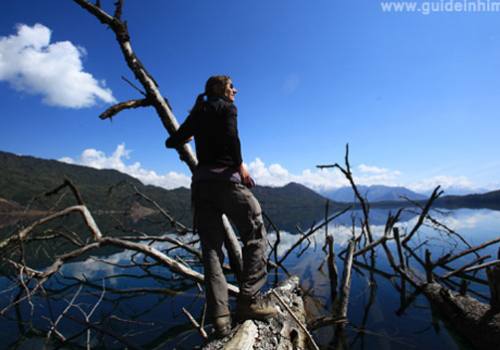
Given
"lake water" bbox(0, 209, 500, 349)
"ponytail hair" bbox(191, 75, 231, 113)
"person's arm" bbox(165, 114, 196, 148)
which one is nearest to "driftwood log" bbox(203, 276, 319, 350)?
"lake water" bbox(0, 209, 500, 349)

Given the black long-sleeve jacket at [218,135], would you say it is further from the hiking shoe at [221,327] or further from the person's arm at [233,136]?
the hiking shoe at [221,327]

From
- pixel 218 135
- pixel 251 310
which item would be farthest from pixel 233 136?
pixel 251 310

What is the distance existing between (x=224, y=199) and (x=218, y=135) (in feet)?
2.51

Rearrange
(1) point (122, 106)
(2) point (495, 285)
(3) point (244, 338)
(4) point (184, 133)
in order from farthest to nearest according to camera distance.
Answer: (1) point (122, 106) → (2) point (495, 285) → (4) point (184, 133) → (3) point (244, 338)

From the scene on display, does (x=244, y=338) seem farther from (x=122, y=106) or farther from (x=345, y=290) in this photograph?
(x=122, y=106)

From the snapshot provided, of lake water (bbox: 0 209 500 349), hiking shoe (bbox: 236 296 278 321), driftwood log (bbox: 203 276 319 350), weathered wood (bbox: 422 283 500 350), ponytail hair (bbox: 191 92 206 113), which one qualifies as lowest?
lake water (bbox: 0 209 500 349)

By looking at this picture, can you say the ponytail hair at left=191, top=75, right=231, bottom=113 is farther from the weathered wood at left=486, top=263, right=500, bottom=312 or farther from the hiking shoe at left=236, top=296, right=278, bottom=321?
the weathered wood at left=486, top=263, right=500, bottom=312

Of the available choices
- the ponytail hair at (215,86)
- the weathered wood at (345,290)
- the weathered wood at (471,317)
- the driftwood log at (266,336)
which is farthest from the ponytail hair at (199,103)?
the weathered wood at (471,317)

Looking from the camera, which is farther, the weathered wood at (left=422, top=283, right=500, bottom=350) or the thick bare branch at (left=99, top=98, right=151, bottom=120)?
the thick bare branch at (left=99, top=98, right=151, bottom=120)

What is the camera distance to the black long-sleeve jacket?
302 cm

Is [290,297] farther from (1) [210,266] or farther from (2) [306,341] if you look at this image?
(1) [210,266]

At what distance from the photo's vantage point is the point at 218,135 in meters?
3.03

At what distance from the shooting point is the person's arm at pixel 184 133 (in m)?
3.19

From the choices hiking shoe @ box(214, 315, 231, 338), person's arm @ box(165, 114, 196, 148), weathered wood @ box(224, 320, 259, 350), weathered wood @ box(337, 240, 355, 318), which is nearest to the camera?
weathered wood @ box(224, 320, 259, 350)
